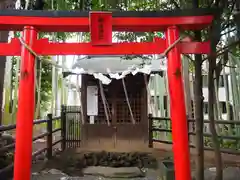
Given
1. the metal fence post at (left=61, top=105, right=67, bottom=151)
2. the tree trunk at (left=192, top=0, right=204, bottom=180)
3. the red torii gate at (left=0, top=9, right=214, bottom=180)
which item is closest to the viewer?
the red torii gate at (left=0, top=9, right=214, bottom=180)

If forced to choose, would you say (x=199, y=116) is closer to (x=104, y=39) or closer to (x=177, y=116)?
(x=177, y=116)

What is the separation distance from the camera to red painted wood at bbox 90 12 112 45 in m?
3.14

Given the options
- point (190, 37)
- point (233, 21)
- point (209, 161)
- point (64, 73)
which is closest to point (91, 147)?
point (64, 73)

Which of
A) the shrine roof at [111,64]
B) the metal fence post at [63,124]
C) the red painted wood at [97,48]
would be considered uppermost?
the shrine roof at [111,64]

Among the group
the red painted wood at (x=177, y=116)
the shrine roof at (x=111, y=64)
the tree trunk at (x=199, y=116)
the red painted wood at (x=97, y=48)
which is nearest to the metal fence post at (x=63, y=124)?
the shrine roof at (x=111, y=64)

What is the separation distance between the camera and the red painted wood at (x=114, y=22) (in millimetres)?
3121

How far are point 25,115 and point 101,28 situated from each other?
1338 millimetres

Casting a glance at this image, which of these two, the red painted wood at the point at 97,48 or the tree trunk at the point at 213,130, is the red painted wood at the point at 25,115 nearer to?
the red painted wood at the point at 97,48

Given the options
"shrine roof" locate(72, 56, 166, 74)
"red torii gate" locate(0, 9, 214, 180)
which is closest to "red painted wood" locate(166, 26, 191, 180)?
"red torii gate" locate(0, 9, 214, 180)

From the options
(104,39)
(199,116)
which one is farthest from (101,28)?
(199,116)

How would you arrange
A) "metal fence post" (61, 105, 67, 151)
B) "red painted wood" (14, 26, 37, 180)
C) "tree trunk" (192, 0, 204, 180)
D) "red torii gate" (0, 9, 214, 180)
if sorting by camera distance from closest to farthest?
"red painted wood" (14, 26, 37, 180), "red torii gate" (0, 9, 214, 180), "tree trunk" (192, 0, 204, 180), "metal fence post" (61, 105, 67, 151)

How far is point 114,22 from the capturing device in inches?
126

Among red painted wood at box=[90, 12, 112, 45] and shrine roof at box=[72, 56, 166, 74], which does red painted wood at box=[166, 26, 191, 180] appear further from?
shrine roof at box=[72, 56, 166, 74]

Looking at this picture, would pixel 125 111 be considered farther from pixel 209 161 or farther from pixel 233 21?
pixel 233 21
